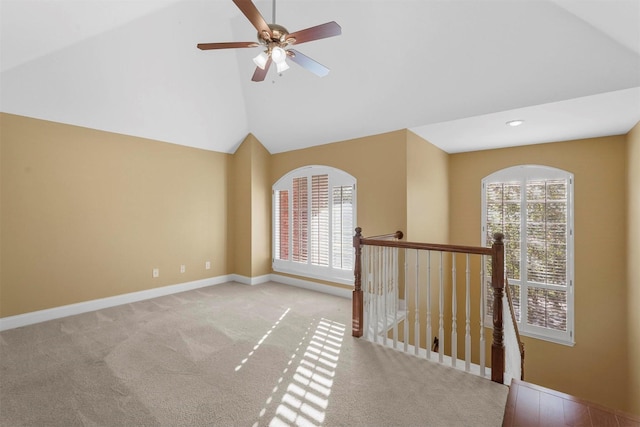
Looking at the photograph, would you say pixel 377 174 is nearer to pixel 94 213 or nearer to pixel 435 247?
pixel 435 247

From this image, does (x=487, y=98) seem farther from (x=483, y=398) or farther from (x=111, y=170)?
(x=111, y=170)

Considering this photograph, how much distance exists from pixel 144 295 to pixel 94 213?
4.54 feet

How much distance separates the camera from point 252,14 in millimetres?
1953

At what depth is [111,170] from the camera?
13.4 ft

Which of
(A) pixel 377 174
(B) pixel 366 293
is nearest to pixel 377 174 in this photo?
(A) pixel 377 174

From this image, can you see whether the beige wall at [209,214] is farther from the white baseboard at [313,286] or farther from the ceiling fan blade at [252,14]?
the ceiling fan blade at [252,14]

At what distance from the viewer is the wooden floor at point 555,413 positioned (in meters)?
1.65

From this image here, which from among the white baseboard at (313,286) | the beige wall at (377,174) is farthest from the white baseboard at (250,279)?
the beige wall at (377,174)

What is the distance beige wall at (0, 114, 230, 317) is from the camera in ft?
11.1

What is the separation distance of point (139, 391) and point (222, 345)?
83 centimetres

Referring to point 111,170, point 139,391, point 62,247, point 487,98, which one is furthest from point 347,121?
point 62,247

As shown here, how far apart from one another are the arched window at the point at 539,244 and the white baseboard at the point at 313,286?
7.75 ft

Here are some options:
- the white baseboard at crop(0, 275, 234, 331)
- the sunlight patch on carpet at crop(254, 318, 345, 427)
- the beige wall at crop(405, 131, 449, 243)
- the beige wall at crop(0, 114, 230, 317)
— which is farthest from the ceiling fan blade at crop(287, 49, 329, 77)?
the white baseboard at crop(0, 275, 234, 331)

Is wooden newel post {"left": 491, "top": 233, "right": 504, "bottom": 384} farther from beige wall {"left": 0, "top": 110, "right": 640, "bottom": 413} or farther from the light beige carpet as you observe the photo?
beige wall {"left": 0, "top": 110, "right": 640, "bottom": 413}
